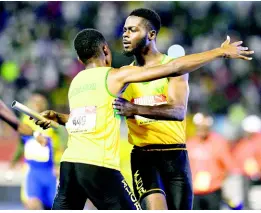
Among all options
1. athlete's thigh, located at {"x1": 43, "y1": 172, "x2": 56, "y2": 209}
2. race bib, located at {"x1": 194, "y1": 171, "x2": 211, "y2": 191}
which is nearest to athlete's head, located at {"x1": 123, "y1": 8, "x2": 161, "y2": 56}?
athlete's thigh, located at {"x1": 43, "y1": 172, "x2": 56, "y2": 209}

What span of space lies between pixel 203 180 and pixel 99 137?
520cm

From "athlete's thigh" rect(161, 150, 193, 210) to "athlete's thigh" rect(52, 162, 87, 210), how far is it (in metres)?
1.14

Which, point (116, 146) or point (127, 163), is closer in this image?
point (116, 146)

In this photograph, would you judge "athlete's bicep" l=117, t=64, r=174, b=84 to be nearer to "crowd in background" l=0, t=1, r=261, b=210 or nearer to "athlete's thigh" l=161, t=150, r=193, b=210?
"athlete's thigh" l=161, t=150, r=193, b=210

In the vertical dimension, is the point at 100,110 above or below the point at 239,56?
below

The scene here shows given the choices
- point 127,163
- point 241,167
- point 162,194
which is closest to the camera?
point 162,194

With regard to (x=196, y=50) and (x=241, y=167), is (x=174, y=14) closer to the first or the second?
(x=196, y=50)

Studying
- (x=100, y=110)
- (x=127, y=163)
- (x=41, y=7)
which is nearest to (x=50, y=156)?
(x=127, y=163)

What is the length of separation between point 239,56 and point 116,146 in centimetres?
123

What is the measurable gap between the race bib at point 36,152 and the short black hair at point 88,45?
150 inches

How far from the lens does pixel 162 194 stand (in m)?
6.46

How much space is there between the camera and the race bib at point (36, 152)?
967 centimetres

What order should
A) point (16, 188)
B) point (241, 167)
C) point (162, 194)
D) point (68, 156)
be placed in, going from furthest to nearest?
point (16, 188)
point (241, 167)
point (162, 194)
point (68, 156)

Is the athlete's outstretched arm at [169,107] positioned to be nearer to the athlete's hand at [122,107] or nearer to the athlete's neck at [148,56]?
the athlete's hand at [122,107]
